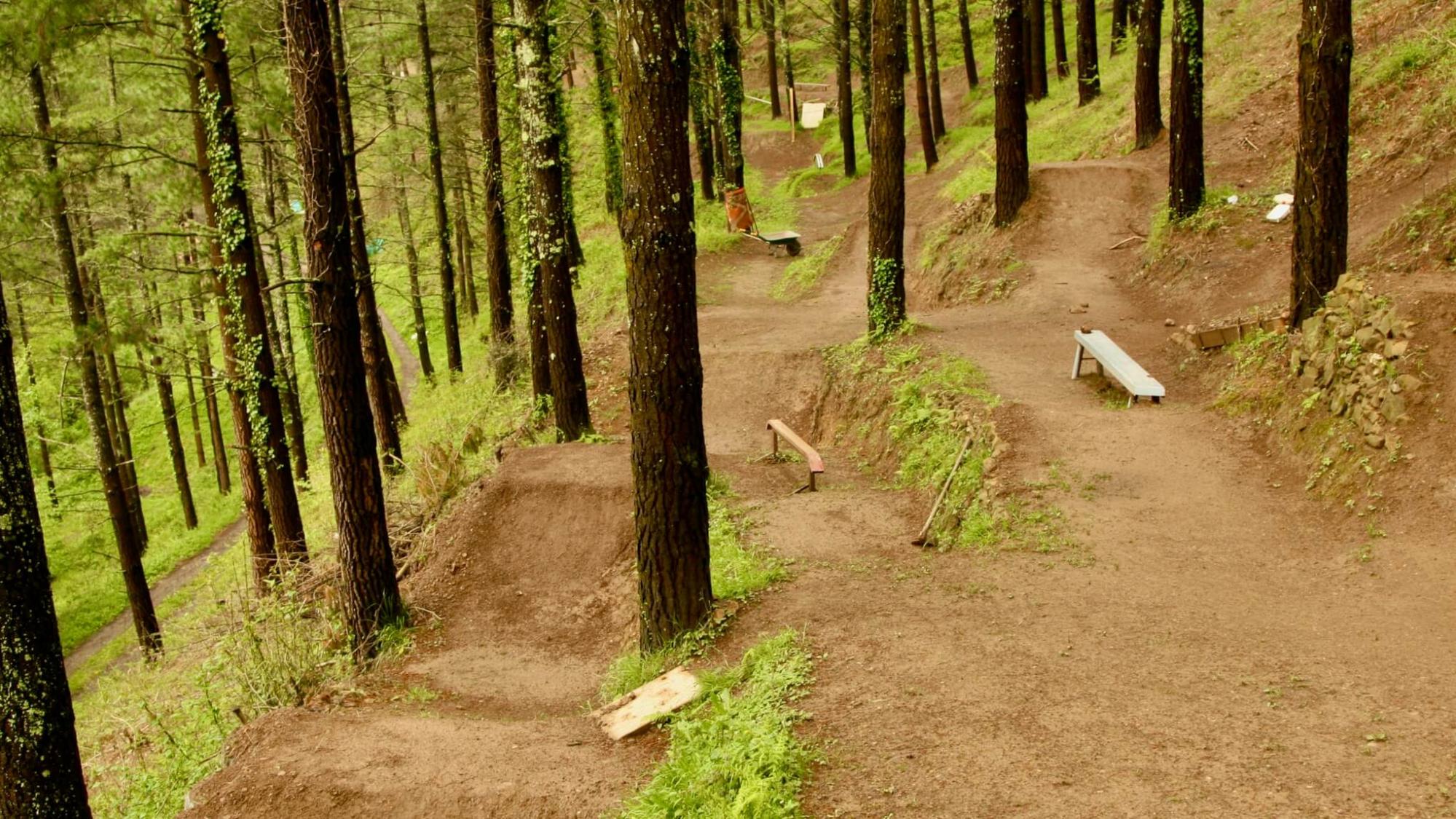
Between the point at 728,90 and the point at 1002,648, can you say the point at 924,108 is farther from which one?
the point at 1002,648

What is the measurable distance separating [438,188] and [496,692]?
16.9 m

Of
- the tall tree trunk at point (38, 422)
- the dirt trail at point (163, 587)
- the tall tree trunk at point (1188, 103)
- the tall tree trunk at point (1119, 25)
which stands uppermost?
the tall tree trunk at point (1119, 25)

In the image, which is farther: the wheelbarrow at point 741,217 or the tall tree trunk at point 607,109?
the wheelbarrow at point 741,217

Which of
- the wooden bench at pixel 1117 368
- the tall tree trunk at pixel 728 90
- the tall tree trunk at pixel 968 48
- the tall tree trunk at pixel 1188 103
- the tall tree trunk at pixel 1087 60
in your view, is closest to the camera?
the wooden bench at pixel 1117 368

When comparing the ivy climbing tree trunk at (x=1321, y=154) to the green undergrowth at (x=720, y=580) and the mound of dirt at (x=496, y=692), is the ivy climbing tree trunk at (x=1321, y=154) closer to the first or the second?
the green undergrowth at (x=720, y=580)

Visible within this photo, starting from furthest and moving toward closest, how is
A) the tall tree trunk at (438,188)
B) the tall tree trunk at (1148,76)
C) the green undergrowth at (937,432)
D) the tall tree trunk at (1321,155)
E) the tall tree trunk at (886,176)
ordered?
the tall tree trunk at (438,188)
the tall tree trunk at (1148,76)
the tall tree trunk at (886,176)
the tall tree trunk at (1321,155)
the green undergrowth at (937,432)

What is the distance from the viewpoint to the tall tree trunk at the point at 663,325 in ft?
23.1

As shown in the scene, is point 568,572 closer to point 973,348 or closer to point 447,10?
point 973,348

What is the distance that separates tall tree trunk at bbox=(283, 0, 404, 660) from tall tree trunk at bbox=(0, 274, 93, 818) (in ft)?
12.0

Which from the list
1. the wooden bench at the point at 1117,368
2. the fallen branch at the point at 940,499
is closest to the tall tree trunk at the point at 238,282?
the fallen branch at the point at 940,499

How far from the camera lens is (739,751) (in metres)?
5.73

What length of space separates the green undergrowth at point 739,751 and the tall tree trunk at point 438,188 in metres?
17.9

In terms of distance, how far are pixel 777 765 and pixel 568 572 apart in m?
5.72

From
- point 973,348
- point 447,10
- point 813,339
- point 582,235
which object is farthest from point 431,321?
point 973,348
